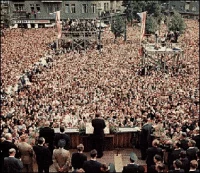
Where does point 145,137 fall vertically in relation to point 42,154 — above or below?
below

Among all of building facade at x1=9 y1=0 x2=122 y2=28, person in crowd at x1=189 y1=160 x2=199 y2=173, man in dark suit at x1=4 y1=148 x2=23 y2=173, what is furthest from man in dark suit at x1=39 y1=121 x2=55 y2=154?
building facade at x1=9 y1=0 x2=122 y2=28

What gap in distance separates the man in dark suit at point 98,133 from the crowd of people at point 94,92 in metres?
1.09

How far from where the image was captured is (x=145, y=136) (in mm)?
12906

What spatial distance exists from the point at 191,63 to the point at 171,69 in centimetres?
A: 283

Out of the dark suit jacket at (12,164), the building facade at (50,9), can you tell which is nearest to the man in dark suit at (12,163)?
the dark suit jacket at (12,164)

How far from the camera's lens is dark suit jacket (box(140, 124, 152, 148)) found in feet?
41.7

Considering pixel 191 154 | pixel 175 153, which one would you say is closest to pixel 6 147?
pixel 175 153

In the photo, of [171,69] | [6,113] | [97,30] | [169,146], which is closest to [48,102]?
[6,113]

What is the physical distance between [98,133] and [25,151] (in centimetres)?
294

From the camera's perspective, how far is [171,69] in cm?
3903

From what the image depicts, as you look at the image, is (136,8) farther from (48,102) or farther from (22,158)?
(22,158)

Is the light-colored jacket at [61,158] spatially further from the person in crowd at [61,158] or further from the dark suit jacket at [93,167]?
the dark suit jacket at [93,167]

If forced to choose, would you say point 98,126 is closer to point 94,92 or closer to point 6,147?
point 6,147

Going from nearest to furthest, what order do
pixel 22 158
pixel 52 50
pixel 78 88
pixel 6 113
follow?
pixel 22 158
pixel 6 113
pixel 78 88
pixel 52 50
